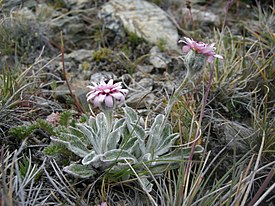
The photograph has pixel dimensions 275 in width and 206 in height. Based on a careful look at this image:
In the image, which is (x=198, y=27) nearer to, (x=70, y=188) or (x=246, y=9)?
(x=246, y=9)

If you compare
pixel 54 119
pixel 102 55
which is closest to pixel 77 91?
pixel 54 119

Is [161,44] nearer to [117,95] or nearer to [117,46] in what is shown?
[117,46]

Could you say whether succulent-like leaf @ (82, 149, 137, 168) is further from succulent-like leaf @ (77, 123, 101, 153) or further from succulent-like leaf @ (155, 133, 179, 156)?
succulent-like leaf @ (155, 133, 179, 156)

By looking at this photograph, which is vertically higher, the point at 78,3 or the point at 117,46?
the point at 78,3

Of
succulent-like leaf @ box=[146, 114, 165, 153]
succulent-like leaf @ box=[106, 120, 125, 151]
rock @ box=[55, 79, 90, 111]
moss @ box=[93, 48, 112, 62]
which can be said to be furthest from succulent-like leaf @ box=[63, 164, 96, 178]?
moss @ box=[93, 48, 112, 62]

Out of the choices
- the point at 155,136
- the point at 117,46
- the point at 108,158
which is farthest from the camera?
the point at 117,46

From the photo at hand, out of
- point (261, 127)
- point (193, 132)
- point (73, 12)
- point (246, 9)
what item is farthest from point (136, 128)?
point (246, 9)
